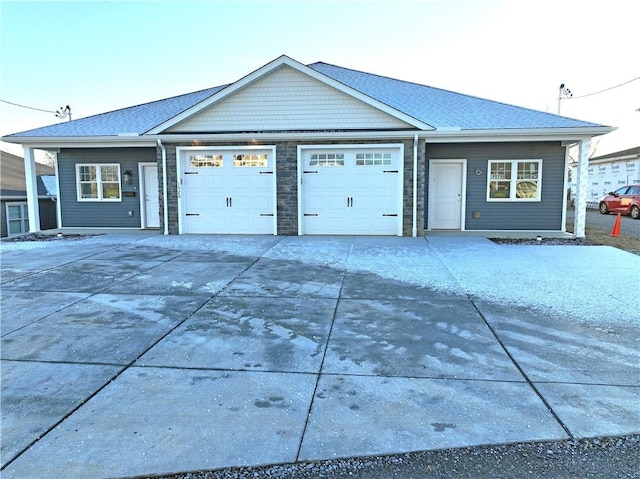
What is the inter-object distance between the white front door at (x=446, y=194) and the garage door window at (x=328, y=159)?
9.65ft

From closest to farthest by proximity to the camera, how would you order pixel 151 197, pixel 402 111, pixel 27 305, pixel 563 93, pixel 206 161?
pixel 27 305
pixel 402 111
pixel 206 161
pixel 151 197
pixel 563 93

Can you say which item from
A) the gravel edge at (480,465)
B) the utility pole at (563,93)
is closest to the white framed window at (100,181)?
the gravel edge at (480,465)

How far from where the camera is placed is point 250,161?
12109 mm

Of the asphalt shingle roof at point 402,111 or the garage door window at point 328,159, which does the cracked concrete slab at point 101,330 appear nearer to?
the garage door window at point 328,159

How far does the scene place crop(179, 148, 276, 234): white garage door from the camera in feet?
39.7

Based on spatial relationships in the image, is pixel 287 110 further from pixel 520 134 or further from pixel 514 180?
pixel 514 180

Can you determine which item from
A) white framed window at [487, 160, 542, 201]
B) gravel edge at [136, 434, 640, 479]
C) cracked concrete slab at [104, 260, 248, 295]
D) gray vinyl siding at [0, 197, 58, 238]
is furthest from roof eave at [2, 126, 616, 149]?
gravel edge at [136, 434, 640, 479]

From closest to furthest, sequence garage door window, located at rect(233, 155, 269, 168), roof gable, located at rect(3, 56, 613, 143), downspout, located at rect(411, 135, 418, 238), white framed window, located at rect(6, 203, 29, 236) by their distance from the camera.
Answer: roof gable, located at rect(3, 56, 613, 143)
downspout, located at rect(411, 135, 418, 238)
garage door window, located at rect(233, 155, 269, 168)
white framed window, located at rect(6, 203, 29, 236)

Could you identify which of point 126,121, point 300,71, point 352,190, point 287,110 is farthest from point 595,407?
point 126,121

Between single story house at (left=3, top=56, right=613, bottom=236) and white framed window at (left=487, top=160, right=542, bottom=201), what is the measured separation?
1.2 inches

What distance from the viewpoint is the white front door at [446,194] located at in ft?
42.3

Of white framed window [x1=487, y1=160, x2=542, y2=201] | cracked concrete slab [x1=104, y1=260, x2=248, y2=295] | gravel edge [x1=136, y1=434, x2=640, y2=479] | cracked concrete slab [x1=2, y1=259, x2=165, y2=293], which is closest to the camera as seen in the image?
gravel edge [x1=136, y1=434, x2=640, y2=479]

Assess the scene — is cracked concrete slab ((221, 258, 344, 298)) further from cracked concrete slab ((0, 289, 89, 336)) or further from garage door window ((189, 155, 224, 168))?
garage door window ((189, 155, 224, 168))

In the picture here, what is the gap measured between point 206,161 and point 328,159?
11.6ft
